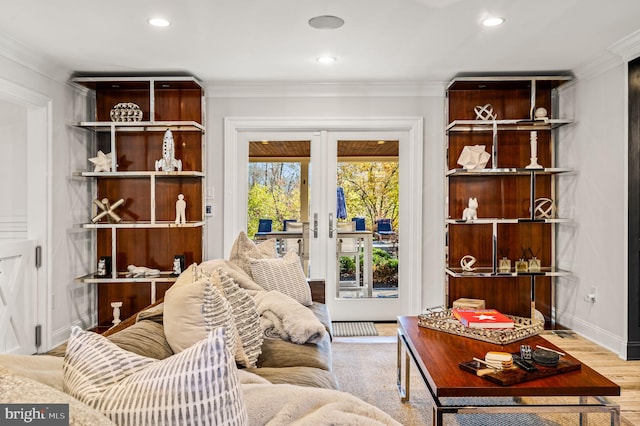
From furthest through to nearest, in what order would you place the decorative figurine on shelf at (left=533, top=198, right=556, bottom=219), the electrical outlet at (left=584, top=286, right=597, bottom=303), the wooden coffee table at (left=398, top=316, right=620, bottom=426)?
the decorative figurine on shelf at (left=533, top=198, right=556, bottom=219) < the electrical outlet at (left=584, top=286, right=597, bottom=303) < the wooden coffee table at (left=398, top=316, right=620, bottom=426)

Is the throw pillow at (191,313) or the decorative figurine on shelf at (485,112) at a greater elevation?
the decorative figurine on shelf at (485,112)

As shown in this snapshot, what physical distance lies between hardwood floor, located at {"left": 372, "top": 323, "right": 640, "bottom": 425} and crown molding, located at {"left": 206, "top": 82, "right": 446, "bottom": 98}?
2.32 metres

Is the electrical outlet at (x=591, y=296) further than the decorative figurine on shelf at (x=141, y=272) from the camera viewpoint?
No

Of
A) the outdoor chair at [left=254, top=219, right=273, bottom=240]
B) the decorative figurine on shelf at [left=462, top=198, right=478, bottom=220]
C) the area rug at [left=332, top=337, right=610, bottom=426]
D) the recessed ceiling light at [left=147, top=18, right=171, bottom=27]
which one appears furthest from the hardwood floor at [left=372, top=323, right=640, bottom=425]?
the recessed ceiling light at [left=147, top=18, right=171, bottom=27]

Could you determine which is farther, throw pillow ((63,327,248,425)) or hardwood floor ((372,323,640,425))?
hardwood floor ((372,323,640,425))

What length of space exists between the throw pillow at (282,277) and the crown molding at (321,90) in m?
2.08

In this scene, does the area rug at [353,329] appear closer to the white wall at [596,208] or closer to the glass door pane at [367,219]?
the glass door pane at [367,219]

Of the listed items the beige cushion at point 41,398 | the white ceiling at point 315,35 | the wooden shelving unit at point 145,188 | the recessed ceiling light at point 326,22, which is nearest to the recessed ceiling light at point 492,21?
the white ceiling at point 315,35

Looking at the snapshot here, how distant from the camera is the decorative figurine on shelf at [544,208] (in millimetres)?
4711

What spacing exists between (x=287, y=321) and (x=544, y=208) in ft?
10.9

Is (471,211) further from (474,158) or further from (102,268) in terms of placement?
(102,268)

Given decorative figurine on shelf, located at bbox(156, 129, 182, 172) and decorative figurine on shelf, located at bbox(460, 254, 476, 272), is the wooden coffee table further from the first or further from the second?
decorative figurine on shelf, located at bbox(156, 129, 182, 172)

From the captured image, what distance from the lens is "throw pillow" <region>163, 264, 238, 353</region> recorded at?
1660 mm

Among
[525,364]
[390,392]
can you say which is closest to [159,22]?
[390,392]
